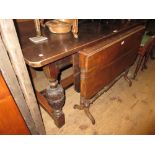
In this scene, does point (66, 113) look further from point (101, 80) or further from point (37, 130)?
point (101, 80)

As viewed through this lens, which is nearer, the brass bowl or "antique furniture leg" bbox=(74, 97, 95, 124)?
the brass bowl

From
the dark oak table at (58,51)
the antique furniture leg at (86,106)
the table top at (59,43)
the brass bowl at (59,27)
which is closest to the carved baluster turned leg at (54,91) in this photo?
the dark oak table at (58,51)

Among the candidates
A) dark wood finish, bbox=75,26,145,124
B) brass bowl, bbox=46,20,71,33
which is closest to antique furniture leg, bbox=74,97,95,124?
dark wood finish, bbox=75,26,145,124

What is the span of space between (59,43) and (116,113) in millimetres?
1106

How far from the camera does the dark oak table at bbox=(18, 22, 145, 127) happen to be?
94 cm

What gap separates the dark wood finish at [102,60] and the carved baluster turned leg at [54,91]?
21 cm

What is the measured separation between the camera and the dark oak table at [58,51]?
3.09 ft

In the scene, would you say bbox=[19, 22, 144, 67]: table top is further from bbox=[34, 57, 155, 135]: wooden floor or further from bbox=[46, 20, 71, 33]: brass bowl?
bbox=[34, 57, 155, 135]: wooden floor

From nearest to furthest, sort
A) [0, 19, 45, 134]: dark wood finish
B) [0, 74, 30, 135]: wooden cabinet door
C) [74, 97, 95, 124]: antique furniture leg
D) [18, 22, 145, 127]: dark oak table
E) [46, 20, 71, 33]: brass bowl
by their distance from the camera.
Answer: [0, 19, 45, 134]: dark wood finish
[0, 74, 30, 135]: wooden cabinet door
[18, 22, 145, 127]: dark oak table
[46, 20, 71, 33]: brass bowl
[74, 97, 95, 124]: antique furniture leg

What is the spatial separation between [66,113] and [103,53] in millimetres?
879

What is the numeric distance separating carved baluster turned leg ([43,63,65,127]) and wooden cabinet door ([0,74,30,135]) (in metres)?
0.30

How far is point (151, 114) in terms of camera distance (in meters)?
1.68
